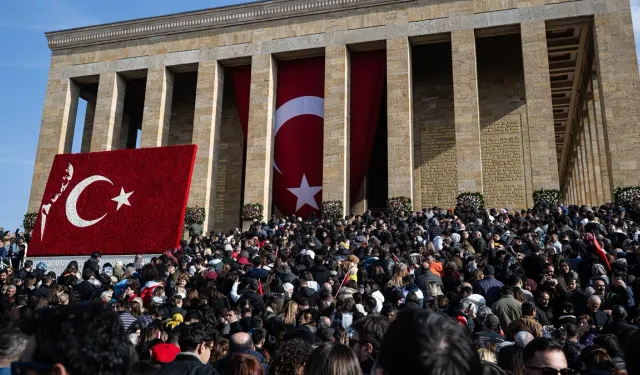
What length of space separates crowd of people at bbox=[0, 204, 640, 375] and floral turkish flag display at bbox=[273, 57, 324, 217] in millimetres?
4760

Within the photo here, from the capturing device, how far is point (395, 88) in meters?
21.8

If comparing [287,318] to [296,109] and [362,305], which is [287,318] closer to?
[362,305]

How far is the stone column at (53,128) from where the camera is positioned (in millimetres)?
24359

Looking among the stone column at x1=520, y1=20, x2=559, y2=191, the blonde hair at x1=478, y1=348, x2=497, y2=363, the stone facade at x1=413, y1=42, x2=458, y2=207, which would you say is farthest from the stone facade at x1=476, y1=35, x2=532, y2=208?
the blonde hair at x1=478, y1=348, x2=497, y2=363

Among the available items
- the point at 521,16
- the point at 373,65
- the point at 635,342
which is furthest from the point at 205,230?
the point at 635,342

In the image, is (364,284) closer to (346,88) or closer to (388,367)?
(388,367)

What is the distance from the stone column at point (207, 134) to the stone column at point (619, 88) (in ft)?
50.1

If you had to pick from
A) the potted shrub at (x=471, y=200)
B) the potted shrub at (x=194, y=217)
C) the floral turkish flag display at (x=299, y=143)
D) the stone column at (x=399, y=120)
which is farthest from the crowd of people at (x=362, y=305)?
the potted shrub at (x=194, y=217)

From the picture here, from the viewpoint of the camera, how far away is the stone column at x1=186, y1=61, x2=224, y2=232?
2270cm

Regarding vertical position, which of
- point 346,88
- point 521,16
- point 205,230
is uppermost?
point 521,16

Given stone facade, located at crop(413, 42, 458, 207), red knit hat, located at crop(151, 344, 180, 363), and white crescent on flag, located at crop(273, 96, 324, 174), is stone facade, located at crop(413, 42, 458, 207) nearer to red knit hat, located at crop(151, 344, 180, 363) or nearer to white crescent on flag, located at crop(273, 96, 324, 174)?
white crescent on flag, located at crop(273, 96, 324, 174)

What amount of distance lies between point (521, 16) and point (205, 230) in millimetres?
15060

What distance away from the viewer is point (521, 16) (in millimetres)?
20859

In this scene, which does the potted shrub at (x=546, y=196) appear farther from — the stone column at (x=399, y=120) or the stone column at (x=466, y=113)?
the stone column at (x=399, y=120)
